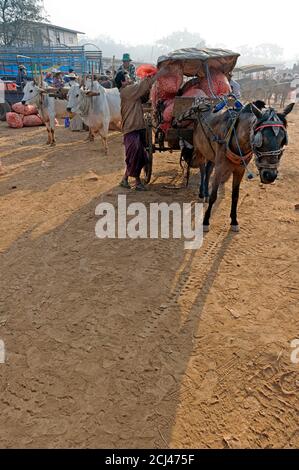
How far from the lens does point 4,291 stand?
12.7 ft

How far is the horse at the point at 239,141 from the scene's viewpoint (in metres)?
3.79

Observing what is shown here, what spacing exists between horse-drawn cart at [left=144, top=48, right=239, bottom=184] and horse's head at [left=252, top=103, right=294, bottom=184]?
5.50 feet

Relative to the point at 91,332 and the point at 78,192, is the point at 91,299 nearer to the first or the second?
the point at 91,332

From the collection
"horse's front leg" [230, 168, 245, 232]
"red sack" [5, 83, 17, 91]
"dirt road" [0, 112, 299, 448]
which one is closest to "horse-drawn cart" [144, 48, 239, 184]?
"horse's front leg" [230, 168, 245, 232]

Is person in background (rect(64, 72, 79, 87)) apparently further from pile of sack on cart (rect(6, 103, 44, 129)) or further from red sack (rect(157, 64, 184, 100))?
red sack (rect(157, 64, 184, 100))

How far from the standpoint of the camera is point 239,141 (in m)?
4.34

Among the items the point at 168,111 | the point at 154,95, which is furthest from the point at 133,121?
the point at 168,111

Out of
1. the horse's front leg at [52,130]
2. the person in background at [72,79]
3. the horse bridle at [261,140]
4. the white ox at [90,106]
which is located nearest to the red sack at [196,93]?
the horse bridle at [261,140]

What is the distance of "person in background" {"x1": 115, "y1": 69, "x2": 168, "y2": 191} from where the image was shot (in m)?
6.18

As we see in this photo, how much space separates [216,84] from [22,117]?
10835mm

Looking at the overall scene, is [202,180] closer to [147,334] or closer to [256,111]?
[256,111]

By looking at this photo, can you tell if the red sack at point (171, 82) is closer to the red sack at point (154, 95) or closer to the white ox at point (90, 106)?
the red sack at point (154, 95)

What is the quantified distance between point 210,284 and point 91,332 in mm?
1538
